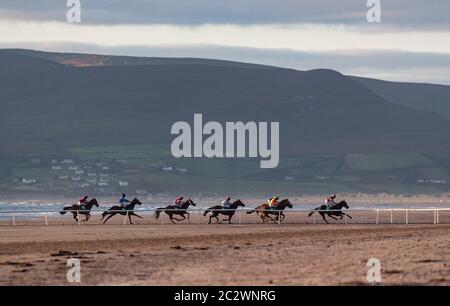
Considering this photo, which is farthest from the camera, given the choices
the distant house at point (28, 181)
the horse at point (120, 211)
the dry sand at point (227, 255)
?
the distant house at point (28, 181)

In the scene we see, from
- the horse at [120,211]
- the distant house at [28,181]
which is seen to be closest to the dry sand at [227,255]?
the horse at [120,211]

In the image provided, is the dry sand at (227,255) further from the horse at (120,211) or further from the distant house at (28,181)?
the distant house at (28,181)

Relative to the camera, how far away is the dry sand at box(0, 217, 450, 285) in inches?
946

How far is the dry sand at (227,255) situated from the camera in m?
24.0

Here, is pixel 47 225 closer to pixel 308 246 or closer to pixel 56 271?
pixel 308 246

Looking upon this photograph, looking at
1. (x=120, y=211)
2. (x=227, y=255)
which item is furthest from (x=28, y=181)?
(x=227, y=255)

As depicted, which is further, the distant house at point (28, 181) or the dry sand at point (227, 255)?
the distant house at point (28, 181)

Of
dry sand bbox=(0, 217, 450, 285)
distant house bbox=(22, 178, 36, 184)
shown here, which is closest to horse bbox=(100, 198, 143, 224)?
dry sand bbox=(0, 217, 450, 285)

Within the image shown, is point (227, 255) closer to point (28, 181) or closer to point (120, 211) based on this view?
point (120, 211)

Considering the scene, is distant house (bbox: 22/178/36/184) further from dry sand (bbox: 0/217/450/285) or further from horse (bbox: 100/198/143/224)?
dry sand (bbox: 0/217/450/285)

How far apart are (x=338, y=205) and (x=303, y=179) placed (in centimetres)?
9239

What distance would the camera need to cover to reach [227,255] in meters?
30.2
